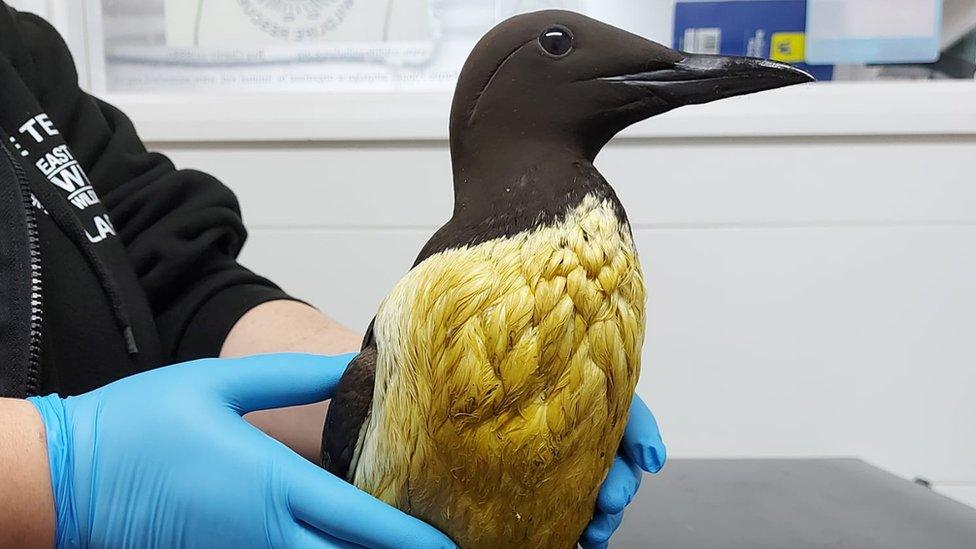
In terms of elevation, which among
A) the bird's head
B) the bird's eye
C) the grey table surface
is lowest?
the grey table surface

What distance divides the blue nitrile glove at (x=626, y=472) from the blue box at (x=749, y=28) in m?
0.72

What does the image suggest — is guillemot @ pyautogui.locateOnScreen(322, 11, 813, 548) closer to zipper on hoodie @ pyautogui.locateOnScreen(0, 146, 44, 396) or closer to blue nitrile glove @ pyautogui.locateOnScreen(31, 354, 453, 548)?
blue nitrile glove @ pyautogui.locateOnScreen(31, 354, 453, 548)

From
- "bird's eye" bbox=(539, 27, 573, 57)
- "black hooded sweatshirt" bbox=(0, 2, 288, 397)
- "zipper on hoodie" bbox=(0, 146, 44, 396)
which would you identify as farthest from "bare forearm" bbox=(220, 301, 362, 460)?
"bird's eye" bbox=(539, 27, 573, 57)

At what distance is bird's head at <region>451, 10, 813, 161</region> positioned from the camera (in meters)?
0.45

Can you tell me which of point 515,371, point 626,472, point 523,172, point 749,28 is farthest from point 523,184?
point 749,28

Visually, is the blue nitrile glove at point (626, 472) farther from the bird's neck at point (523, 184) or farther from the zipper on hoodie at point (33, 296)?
the zipper on hoodie at point (33, 296)

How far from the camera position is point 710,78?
1.47 ft

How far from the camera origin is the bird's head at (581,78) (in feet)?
1.47

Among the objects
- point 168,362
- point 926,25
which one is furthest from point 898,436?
point 168,362

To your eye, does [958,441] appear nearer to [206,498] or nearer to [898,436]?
[898,436]

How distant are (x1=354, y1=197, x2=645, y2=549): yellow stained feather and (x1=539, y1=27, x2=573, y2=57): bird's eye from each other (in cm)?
10

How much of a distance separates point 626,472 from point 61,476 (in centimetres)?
39

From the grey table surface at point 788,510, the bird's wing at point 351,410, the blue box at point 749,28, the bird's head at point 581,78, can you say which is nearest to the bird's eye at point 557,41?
the bird's head at point 581,78

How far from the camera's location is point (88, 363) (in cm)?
70
